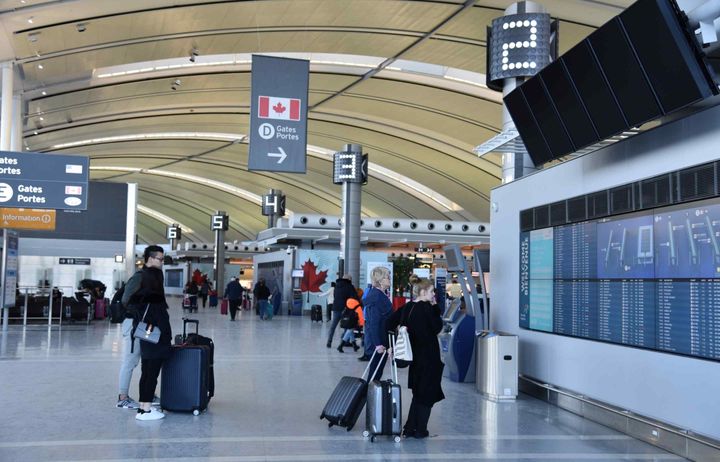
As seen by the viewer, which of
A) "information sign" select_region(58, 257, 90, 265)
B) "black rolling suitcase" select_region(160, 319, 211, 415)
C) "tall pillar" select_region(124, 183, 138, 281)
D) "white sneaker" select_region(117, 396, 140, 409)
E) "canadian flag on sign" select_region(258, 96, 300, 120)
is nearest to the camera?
"black rolling suitcase" select_region(160, 319, 211, 415)

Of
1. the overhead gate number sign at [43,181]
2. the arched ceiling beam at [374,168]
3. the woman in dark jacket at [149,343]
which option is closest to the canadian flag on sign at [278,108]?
the overhead gate number sign at [43,181]

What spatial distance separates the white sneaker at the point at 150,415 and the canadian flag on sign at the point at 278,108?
6483 millimetres

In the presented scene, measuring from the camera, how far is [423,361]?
6664 millimetres

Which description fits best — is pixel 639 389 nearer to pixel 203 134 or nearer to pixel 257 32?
pixel 257 32

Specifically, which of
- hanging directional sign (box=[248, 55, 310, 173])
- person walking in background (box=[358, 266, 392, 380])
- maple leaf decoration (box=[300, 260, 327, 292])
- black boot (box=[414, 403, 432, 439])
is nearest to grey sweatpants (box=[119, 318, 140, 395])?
person walking in background (box=[358, 266, 392, 380])

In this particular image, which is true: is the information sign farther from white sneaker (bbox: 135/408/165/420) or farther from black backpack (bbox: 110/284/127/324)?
white sneaker (bbox: 135/408/165/420)

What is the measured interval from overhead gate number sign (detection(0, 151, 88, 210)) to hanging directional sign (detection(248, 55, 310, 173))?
5.43 meters

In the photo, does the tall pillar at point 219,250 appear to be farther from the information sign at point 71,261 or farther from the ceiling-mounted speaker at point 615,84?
the ceiling-mounted speaker at point 615,84

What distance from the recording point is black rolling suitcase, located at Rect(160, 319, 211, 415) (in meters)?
7.48

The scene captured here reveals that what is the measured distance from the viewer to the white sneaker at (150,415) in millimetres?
7168

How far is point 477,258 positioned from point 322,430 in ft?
16.8

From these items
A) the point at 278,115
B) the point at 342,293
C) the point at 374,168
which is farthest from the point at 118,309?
the point at 374,168

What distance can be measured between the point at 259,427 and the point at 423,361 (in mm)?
1673

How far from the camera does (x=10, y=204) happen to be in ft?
50.5
